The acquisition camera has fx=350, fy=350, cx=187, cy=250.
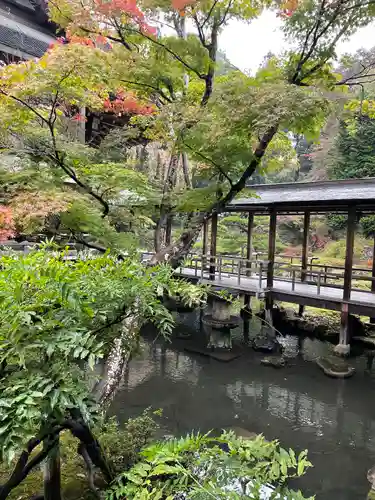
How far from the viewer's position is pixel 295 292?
9594mm

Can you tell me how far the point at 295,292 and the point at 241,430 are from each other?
460cm

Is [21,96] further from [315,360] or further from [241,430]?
[315,360]

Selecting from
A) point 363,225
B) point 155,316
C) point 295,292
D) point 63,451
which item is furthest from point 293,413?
point 363,225

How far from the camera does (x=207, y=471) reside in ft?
8.21

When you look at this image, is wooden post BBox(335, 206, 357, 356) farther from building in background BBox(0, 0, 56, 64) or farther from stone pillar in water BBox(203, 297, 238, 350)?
building in background BBox(0, 0, 56, 64)

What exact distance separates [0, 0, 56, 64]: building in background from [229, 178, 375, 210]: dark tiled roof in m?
8.26

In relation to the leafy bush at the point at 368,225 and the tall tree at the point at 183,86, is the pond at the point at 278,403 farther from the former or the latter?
the leafy bush at the point at 368,225

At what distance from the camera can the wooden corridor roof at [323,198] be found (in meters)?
8.78

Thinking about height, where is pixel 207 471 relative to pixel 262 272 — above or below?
below

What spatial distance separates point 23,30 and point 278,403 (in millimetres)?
14032

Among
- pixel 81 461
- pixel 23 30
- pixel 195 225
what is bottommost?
pixel 81 461

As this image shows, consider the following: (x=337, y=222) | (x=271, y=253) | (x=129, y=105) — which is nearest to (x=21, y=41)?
(x=129, y=105)

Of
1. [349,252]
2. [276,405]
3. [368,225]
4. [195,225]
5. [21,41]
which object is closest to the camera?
[195,225]

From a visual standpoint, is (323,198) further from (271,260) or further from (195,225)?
(195,225)
